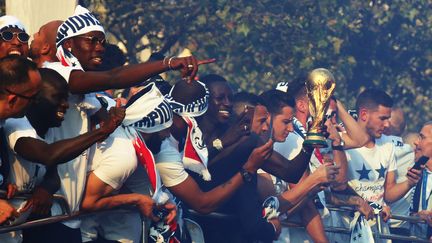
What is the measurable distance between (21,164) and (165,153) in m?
1.94

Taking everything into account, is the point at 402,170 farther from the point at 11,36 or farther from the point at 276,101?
the point at 11,36

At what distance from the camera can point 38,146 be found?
24.9 feet

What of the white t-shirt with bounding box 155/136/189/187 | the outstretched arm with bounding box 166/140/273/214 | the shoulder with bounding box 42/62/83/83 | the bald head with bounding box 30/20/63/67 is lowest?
the outstretched arm with bounding box 166/140/273/214

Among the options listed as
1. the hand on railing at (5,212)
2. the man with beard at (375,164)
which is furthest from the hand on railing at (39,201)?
the man with beard at (375,164)

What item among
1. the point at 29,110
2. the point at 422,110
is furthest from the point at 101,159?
the point at 422,110

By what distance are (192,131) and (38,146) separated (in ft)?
8.45

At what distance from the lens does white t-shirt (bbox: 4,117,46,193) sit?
7.57 metres

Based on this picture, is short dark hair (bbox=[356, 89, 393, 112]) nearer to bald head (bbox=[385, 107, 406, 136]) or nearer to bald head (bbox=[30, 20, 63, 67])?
bald head (bbox=[385, 107, 406, 136])

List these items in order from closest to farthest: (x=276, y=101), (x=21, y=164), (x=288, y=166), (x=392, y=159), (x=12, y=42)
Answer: (x=21, y=164), (x=12, y=42), (x=288, y=166), (x=276, y=101), (x=392, y=159)

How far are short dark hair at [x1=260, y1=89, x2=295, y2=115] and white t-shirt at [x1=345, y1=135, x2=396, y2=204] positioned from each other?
1.37 metres

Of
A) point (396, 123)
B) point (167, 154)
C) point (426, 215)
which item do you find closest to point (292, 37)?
point (396, 123)

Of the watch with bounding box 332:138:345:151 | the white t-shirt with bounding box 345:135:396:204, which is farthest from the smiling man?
the watch with bounding box 332:138:345:151

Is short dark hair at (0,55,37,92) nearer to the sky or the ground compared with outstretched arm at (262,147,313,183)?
nearer to the sky

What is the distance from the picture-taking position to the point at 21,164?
7723 mm
